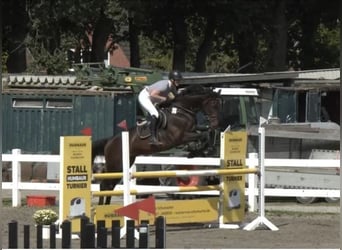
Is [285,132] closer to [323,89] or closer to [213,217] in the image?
[213,217]

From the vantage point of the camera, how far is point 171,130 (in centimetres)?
1505

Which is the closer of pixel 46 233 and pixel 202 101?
pixel 46 233

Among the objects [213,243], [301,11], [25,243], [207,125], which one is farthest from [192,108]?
[301,11]

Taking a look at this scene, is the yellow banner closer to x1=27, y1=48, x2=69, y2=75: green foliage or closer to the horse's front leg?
the horse's front leg

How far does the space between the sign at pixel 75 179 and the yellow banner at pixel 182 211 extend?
19.8 inches

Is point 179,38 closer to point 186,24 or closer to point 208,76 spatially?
point 186,24

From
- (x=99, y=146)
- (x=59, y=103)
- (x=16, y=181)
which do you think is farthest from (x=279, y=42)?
(x=99, y=146)

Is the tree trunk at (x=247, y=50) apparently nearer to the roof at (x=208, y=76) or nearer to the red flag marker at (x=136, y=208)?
the roof at (x=208, y=76)

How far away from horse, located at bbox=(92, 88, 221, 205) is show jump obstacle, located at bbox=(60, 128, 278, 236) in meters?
1.28

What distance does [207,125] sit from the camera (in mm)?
15336

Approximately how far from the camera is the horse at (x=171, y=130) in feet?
48.8

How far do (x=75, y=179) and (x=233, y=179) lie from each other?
292cm

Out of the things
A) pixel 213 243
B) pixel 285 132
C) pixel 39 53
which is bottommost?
pixel 213 243

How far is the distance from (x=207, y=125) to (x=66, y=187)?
4.19 metres
